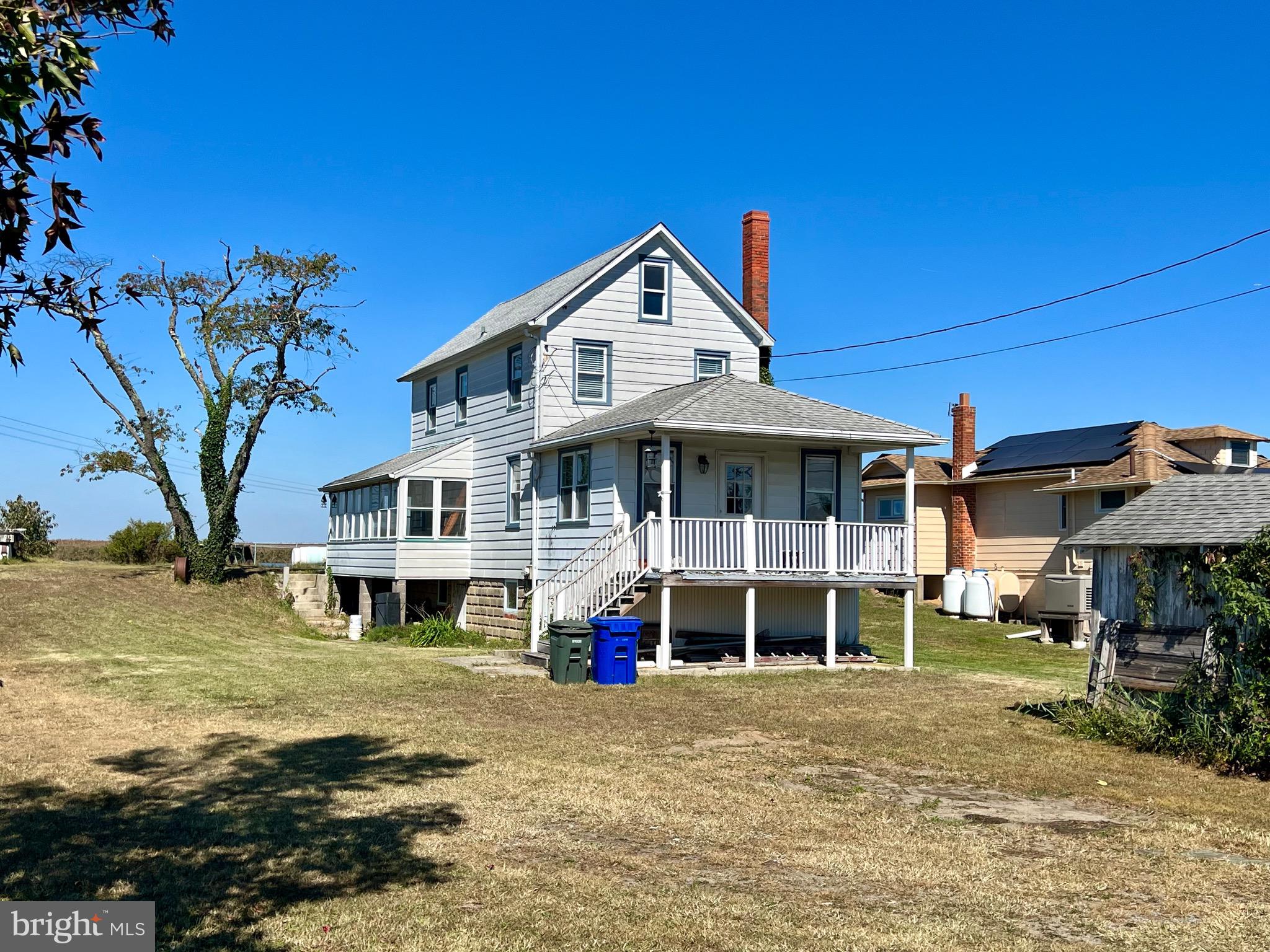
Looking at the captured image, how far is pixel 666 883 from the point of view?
298 inches

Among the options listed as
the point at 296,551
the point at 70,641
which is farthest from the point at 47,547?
the point at 70,641

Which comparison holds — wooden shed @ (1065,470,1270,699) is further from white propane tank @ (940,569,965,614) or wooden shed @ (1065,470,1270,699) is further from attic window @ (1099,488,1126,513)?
white propane tank @ (940,569,965,614)

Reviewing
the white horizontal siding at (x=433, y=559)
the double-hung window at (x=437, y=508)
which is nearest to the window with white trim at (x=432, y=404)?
the double-hung window at (x=437, y=508)

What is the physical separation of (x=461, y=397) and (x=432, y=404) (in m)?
2.41

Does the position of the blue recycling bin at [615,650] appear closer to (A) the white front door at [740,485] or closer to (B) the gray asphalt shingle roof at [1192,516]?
(A) the white front door at [740,485]

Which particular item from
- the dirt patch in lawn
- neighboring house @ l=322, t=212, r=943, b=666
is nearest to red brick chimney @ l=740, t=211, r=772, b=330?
neighboring house @ l=322, t=212, r=943, b=666

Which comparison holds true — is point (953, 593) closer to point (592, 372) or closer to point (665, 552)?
point (592, 372)

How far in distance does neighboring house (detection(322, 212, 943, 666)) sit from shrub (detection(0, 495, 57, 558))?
2002cm

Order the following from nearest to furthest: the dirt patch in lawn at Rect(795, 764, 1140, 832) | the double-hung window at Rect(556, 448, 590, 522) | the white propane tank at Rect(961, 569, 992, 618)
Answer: the dirt patch in lawn at Rect(795, 764, 1140, 832)
the double-hung window at Rect(556, 448, 590, 522)
the white propane tank at Rect(961, 569, 992, 618)

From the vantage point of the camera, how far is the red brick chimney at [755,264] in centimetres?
2867

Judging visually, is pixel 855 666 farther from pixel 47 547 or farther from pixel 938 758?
pixel 47 547

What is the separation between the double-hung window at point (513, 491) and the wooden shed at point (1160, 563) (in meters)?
15.2

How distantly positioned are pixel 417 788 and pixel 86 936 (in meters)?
4.37

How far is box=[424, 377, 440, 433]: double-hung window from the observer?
33.3m
